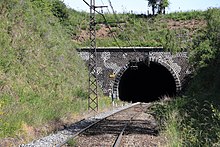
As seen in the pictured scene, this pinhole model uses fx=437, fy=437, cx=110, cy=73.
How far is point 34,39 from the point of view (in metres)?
24.8

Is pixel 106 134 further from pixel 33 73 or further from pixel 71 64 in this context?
pixel 71 64

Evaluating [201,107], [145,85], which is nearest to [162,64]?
[145,85]

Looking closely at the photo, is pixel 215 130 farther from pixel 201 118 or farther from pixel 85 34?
pixel 85 34

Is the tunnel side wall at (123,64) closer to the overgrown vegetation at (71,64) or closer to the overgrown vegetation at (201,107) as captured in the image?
the overgrown vegetation at (71,64)

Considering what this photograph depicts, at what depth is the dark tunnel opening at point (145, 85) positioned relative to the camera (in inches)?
1753

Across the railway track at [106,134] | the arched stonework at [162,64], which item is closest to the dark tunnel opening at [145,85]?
the arched stonework at [162,64]

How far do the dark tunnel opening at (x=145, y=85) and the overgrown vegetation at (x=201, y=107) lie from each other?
10691 millimetres

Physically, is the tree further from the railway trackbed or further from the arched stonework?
the railway trackbed

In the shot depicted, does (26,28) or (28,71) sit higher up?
(26,28)

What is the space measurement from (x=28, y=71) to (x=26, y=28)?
4418 mm

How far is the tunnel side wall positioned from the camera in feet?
127

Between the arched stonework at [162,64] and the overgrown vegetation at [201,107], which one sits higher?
the overgrown vegetation at [201,107]

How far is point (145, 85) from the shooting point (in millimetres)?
48688

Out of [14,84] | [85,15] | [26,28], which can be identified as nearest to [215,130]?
[14,84]
